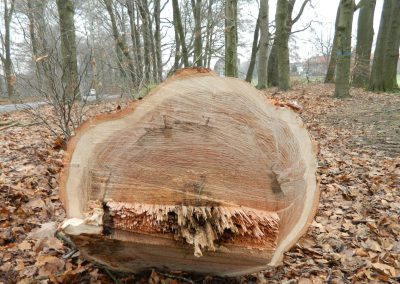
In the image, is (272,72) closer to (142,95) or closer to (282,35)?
(282,35)

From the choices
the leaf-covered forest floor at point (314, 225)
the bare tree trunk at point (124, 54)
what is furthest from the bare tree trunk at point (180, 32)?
the leaf-covered forest floor at point (314, 225)

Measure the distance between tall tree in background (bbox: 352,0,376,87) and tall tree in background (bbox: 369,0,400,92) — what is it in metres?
1.74

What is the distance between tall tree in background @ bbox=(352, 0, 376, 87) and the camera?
1360 cm

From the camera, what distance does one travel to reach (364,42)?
550 inches

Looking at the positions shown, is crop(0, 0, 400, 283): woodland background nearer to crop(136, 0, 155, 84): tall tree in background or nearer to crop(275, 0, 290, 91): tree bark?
crop(136, 0, 155, 84): tall tree in background

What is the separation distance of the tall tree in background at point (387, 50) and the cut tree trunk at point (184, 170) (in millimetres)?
11541

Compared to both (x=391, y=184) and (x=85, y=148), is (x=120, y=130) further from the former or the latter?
(x=391, y=184)

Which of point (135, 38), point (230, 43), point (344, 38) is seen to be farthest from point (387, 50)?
point (135, 38)

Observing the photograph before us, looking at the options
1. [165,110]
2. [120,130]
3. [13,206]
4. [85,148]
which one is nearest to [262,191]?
[165,110]

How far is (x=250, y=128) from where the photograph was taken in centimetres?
195

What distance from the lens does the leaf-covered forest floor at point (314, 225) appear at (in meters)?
2.34

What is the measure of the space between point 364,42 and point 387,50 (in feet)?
7.91

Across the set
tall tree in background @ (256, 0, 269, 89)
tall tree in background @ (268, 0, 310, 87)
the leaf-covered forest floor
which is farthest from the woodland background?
tall tree in background @ (268, 0, 310, 87)

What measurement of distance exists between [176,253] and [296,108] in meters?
1.07
